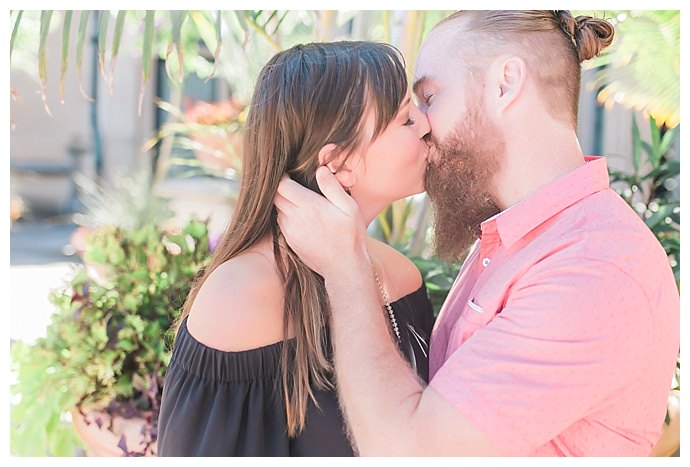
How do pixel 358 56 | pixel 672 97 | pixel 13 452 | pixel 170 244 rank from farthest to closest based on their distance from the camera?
pixel 672 97 → pixel 170 244 → pixel 13 452 → pixel 358 56

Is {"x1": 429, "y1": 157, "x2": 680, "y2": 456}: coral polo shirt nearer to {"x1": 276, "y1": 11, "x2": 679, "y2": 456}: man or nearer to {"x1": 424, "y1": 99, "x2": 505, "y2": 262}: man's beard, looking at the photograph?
{"x1": 276, "y1": 11, "x2": 679, "y2": 456}: man

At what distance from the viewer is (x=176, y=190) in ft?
33.5

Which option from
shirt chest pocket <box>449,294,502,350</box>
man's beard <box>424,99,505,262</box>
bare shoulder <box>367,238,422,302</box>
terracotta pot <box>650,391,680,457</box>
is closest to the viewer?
shirt chest pocket <box>449,294,502,350</box>

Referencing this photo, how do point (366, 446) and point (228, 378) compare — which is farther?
point (228, 378)

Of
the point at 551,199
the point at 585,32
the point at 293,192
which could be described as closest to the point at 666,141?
the point at 585,32

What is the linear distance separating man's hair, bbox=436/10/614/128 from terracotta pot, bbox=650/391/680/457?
1.99 meters

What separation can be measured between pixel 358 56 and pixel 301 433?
94cm

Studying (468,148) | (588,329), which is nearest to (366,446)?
(588,329)

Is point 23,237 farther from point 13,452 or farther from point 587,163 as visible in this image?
point 587,163

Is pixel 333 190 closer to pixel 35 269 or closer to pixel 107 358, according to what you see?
pixel 107 358

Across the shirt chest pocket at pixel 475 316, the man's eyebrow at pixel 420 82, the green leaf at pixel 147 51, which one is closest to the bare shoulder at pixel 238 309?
the shirt chest pocket at pixel 475 316

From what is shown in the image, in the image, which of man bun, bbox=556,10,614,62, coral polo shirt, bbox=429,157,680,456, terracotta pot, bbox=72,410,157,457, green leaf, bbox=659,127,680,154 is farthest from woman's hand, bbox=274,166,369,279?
green leaf, bbox=659,127,680,154

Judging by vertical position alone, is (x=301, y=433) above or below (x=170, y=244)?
above

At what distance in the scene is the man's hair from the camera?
1939mm
